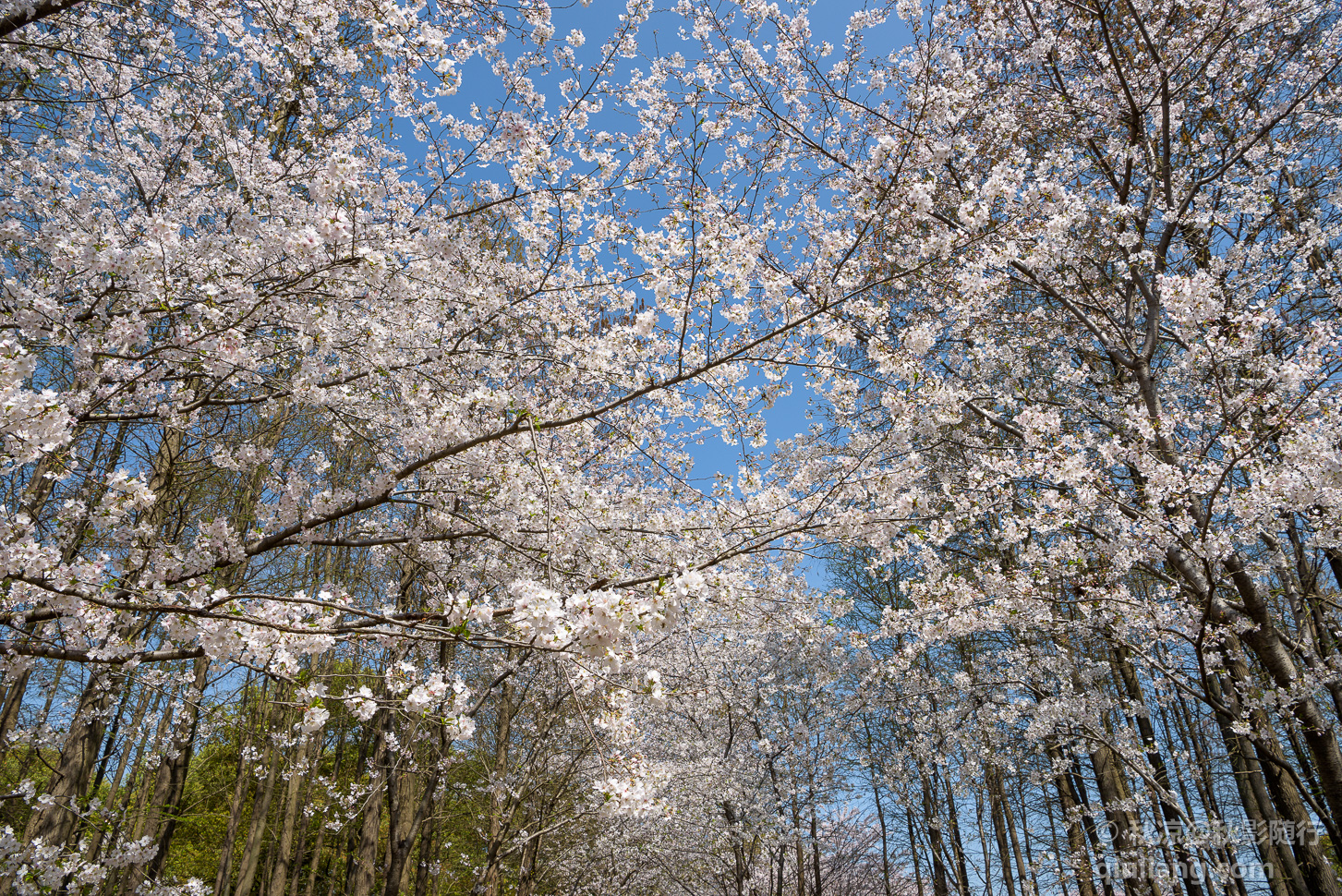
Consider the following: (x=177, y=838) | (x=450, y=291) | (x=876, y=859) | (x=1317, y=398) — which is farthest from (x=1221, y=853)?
(x=177, y=838)

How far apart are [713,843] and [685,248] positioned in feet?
33.7

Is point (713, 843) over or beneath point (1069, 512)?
beneath

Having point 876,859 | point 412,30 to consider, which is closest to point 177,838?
point 876,859

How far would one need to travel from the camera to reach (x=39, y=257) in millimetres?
4867

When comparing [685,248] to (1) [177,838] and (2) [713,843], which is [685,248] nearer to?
(2) [713,843]

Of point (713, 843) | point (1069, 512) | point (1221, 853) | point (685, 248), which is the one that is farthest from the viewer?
point (713, 843)

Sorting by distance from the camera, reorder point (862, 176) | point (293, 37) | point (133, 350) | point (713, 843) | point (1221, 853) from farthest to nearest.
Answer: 1. point (713, 843)
2. point (1221, 853)
3. point (862, 176)
4. point (293, 37)
5. point (133, 350)

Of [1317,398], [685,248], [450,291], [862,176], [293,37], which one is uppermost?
[862,176]

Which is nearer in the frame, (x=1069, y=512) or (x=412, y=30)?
(x=412, y=30)

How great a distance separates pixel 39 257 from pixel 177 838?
15.7m

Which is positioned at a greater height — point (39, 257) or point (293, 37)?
point (293, 37)

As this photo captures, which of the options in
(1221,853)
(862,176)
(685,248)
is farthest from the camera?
(1221,853)

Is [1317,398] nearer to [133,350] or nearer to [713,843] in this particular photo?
[133,350]

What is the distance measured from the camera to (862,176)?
5613mm
